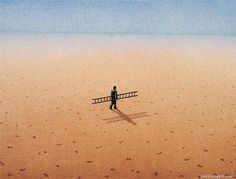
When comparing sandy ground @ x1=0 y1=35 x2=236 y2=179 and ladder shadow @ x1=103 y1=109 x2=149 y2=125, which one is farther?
ladder shadow @ x1=103 y1=109 x2=149 y2=125

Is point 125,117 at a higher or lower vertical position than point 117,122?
higher

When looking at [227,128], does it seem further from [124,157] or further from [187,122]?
[124,157]

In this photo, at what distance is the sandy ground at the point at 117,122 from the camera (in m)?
10.5

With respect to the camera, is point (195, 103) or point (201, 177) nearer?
point (201, 177)

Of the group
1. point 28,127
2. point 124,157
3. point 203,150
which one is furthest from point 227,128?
point 28,127

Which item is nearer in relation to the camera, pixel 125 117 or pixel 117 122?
pixel 117 122

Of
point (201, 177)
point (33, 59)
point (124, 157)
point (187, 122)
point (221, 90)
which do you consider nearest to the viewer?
point (201, 177)

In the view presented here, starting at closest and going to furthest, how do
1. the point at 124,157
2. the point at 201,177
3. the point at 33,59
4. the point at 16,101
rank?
the point at 201,177 → the point at 124,157 → the point at 16,101 → the point at 33,59

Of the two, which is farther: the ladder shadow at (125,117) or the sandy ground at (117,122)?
the ladder shadow at (125,117)

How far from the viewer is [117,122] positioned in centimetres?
1406

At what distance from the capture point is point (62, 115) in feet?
48.3

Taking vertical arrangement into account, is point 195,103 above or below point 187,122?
above

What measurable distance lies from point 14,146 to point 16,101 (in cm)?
526

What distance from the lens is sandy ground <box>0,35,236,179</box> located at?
415 inches
